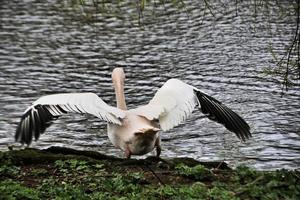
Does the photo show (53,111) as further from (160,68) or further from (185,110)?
(160,68)

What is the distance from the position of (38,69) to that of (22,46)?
99.9 inches

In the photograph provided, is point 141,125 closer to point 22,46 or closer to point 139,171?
point 139,171

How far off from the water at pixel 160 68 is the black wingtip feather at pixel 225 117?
1007mm

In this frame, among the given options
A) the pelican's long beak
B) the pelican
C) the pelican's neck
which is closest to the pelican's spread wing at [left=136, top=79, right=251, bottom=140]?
the pelican

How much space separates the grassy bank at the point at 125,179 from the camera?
228 inches

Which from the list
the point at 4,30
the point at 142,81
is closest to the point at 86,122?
the point at 142,81

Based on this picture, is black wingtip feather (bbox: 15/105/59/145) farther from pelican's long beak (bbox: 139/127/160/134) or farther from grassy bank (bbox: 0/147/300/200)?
pelican's long beak (bbox: 139/127/160/134)

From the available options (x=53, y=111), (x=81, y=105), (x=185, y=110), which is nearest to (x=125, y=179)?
(x=81, y=105)

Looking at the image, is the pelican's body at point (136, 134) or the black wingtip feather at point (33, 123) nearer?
the black wingtip feather at point (33, 123)

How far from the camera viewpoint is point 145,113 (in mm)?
6891

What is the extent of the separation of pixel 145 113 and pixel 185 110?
0.39 m

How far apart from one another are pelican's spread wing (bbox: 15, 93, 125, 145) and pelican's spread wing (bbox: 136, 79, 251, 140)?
0.38m

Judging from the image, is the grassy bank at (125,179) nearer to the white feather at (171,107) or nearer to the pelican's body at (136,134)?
the pelican's body at (136,134)

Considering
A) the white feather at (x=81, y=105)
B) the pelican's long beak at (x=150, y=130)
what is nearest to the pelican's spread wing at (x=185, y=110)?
the pelican's long beak at (x=150, y=130)
